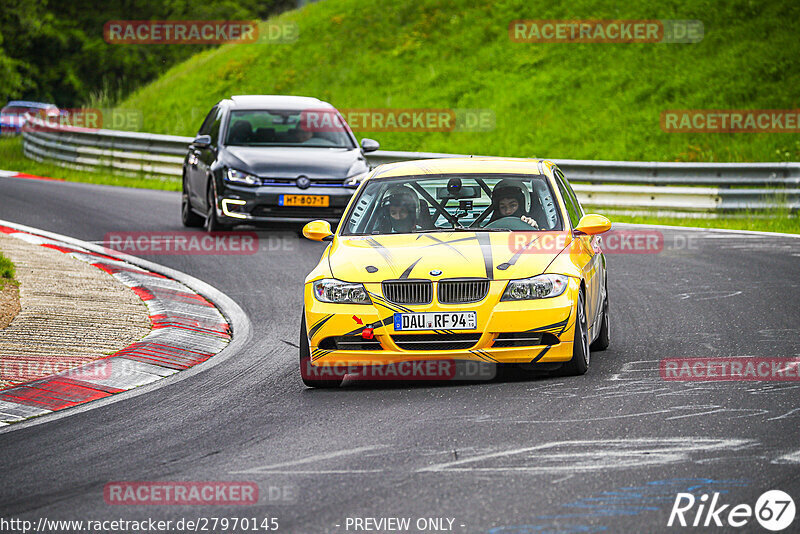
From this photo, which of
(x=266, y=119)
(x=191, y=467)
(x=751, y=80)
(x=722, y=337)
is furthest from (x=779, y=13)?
(x=191, y=467)

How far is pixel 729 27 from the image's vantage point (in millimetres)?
32625

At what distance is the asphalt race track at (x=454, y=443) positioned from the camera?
18.7 ft

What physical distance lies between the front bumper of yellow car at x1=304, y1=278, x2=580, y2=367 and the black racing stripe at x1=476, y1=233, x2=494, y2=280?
74 mm

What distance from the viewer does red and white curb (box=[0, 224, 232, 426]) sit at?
849 centimetres

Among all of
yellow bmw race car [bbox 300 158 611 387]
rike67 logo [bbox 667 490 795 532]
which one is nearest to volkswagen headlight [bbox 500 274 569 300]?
yellow bmw race car [bbox 300 158 611 387]

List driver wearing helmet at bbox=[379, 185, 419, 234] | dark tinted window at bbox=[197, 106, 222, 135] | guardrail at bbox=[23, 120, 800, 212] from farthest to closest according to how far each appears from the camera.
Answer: guardrail at bbox=[23, 120, 800, 212] < dark tinted window at bbox=[197, 106, 222, 135] < driver wearing helmet at bbox=[379, 185, 419, 234]

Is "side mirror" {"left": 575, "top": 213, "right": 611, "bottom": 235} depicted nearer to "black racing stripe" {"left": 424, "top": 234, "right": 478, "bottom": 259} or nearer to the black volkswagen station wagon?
"black racing stripe" {"left": 424, "top": 234, "right": 478, "bottom": 259}

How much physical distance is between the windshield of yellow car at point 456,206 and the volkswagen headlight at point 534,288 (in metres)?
0.93

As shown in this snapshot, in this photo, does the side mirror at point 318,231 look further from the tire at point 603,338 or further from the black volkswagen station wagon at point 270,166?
the black volkswagen station wagon at point 270,166

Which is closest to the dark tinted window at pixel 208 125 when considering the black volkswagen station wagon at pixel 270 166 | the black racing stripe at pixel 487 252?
the black volkswagen station wagon at pixel 270 166

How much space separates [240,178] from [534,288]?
9.33 meters

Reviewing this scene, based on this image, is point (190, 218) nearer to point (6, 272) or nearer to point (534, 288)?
point (6, 272)

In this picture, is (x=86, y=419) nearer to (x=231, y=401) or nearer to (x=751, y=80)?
(x=231, y=401)

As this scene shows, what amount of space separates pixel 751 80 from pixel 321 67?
13.8m
